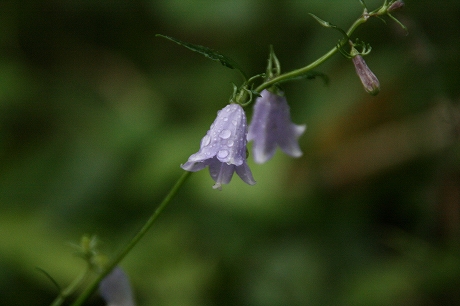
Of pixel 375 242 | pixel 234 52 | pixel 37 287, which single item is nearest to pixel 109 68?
pixel 234 52

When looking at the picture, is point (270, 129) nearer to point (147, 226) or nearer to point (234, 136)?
point (234, 136)

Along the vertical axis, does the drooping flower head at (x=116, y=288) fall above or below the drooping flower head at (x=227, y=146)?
→ below

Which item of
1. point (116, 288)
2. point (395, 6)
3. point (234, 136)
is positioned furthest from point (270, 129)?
point (116, 288)

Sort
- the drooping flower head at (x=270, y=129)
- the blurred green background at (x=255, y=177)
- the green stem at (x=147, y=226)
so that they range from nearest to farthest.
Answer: the green stem at (x=147, y=226), the drooping flower head at (x=270, y=129), the blurred green background at (x=255, y=177)

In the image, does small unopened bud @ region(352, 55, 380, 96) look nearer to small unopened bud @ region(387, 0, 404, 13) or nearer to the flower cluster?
small unopened bud @ region(387, 0, 404, 13)

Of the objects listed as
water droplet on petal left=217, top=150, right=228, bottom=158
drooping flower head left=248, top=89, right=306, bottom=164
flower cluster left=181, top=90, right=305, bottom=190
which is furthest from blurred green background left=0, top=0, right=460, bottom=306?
water droplet on petal left=217, top=150, right=228, bottom=158

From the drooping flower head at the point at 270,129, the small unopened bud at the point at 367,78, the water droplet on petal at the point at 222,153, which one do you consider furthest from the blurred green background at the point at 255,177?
the water droplet on petal at the point at 222,153

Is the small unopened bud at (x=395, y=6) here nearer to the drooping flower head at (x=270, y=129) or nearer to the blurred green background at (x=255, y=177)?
the drooping flower head at (x=270, y=129)
